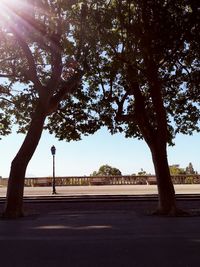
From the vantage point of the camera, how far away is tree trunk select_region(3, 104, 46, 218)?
56.4ft

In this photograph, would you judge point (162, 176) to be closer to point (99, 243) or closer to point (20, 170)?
point (20, 170)

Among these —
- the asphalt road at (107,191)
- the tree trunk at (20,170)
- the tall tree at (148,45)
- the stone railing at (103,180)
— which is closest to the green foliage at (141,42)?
the tall tree at (148,45)

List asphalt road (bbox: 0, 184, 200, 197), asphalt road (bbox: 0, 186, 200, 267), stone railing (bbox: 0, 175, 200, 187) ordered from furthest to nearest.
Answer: stone railing (bbox: 0, 175, 200, 187) → asphalt road (bbox: 0, 184, 200, 197) → asphalt road (bbox: 0, 186, 200, 267)

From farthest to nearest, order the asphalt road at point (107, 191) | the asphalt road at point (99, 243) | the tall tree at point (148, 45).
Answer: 1. the asphalt road at point (107, 191)
2. the tall tree at point (148, 45)
3. the asphalt road at point (99, 243)

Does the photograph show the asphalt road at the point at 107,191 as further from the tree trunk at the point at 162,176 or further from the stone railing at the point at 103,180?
the stone railing at the point at 103,180

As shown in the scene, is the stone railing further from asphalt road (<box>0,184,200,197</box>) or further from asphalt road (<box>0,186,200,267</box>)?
asphalt road (<box>0,186,200,267</box>)

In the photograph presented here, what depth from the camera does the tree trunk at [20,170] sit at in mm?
17188

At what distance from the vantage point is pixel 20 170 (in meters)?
17.5

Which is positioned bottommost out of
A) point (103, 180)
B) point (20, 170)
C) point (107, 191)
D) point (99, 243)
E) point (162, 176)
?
point (99, 243)

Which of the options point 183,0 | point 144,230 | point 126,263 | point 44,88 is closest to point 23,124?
point 44,88

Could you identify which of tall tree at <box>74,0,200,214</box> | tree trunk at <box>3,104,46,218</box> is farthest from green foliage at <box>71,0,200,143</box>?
tree trunk at <box>3,104,46,218</box>

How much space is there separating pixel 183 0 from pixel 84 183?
2760 cm

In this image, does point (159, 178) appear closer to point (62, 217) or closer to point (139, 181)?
point (62, 217)

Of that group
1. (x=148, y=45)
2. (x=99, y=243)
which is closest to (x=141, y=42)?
(x=148, y=45)
